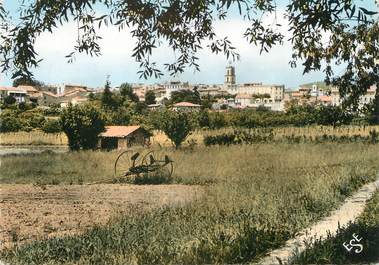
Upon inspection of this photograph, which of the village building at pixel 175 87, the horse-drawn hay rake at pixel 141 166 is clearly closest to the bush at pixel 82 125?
the horse-drawn hay rake at pixel 141 166

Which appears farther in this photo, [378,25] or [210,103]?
[210,103]

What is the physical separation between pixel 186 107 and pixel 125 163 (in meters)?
1.67

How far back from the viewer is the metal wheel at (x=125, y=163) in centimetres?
944

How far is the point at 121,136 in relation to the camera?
900 cm

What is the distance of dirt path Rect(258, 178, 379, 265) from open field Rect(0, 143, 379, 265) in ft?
0.49

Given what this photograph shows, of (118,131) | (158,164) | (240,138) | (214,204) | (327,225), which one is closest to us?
(327,225)

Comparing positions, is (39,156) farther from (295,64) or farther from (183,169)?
(295,64)

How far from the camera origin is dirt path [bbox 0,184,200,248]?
8.12 meters

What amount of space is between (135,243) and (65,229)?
255cm

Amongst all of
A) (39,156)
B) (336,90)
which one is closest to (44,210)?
(39,156)

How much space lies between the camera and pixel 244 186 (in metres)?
10.0

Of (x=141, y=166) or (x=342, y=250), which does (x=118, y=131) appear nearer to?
(x=141, y=166)

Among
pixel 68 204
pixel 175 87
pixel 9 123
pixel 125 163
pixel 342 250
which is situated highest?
pixel 175 87

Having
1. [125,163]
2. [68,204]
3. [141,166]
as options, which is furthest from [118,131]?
[68,204]
